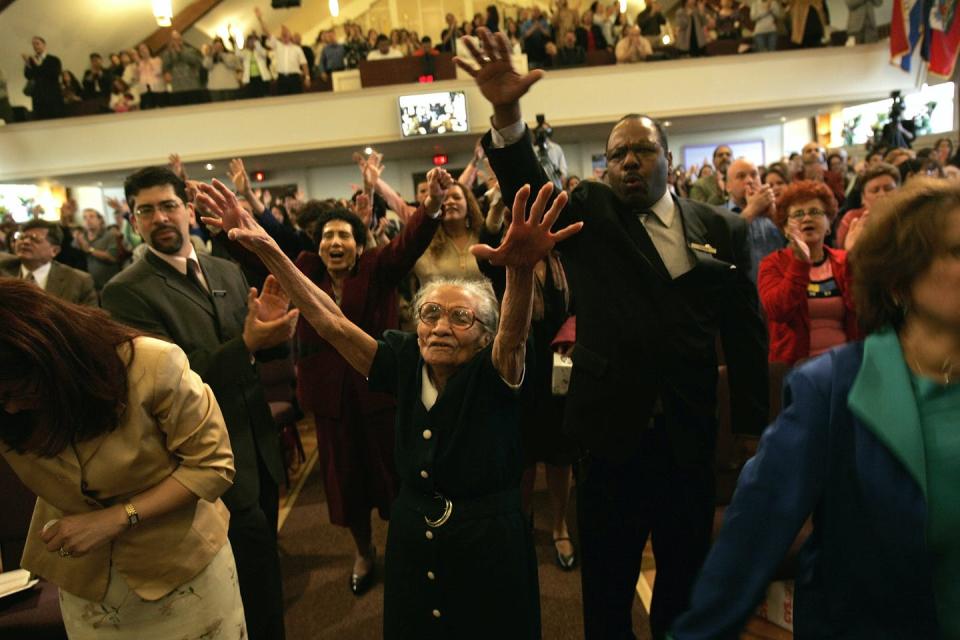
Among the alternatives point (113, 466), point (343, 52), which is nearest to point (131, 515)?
point (113, 466)

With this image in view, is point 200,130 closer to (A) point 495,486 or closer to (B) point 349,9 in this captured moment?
(B) point 349,9

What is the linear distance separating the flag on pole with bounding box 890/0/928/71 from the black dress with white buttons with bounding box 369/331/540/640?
10888 mm

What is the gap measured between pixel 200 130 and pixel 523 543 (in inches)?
453

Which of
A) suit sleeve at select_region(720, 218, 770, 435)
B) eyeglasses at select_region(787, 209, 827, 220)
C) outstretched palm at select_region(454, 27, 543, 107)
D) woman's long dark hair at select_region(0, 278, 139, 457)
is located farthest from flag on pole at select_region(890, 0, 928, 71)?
woman's long dark hair at select_region(0, 278, 139, 457)

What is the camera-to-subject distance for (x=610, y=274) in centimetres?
161

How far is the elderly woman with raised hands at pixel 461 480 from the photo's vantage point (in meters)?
1.48

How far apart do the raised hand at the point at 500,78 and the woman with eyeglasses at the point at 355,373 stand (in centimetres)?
95

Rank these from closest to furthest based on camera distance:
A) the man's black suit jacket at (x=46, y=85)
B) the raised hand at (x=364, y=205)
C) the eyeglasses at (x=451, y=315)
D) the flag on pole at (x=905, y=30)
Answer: the eyeglasses at (x=451, y=315) < the raised hand at (x=364, y=205) < the flag on pole at (x=905, y=30) < the man's black suit jacket at (x=46, y=85)

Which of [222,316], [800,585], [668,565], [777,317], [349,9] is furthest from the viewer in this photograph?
[349,9]

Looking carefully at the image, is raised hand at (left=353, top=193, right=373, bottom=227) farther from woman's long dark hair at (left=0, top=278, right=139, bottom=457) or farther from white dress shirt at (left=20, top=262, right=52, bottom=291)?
woman's long dark hair at (left=0, top=278, right=139, bottom=457)

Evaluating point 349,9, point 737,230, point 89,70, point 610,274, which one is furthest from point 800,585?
point 349,9

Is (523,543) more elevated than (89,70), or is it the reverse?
(89,70)

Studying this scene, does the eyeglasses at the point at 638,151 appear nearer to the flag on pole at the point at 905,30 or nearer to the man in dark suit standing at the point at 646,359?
the man in dark suit standing at the point at 646,359

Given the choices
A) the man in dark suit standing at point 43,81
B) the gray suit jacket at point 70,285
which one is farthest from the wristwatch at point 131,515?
the man in dark suit standing at point 43,81
